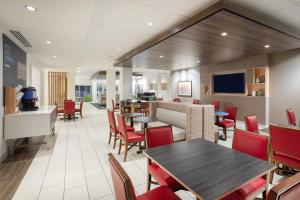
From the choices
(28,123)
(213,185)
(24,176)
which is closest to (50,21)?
(28,123)

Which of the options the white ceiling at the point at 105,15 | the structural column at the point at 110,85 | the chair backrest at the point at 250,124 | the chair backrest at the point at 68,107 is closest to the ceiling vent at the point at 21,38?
the white ceiling at the point at 105,15

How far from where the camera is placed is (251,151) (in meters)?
1.99

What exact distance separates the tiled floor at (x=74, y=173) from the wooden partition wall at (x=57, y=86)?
6.65m

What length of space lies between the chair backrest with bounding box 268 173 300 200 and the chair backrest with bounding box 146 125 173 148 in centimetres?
149

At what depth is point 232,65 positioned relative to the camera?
7199 millimetres

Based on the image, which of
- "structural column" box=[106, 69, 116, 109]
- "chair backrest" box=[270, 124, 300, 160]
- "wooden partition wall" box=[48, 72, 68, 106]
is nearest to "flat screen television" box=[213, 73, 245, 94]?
"chair backrest" box=[270, 124, 300, 160]

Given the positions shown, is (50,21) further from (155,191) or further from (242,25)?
(242,25)

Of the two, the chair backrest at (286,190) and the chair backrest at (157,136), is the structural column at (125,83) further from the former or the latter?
the chair backrest at (286,190)

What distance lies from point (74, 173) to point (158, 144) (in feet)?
5.54

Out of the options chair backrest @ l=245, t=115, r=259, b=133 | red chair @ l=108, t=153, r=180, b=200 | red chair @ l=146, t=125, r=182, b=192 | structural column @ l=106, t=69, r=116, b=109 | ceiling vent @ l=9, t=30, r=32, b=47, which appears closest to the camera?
red chair @ l=108, t=153, r=180, b=200

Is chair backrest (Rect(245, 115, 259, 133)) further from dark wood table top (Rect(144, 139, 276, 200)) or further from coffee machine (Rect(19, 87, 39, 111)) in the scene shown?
coffee machine (Rect(19, 87, 39, 111))

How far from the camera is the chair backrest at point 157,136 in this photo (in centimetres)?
224

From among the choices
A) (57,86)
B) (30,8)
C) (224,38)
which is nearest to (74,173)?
(30,8)

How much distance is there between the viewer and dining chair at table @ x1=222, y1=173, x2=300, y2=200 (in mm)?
884
